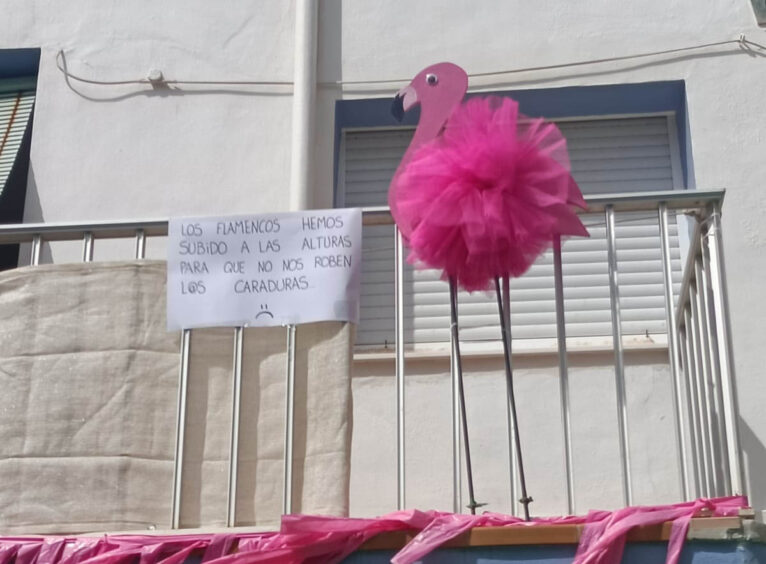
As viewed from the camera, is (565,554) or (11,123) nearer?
(565,554)

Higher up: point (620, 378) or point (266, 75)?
point (266, 75)

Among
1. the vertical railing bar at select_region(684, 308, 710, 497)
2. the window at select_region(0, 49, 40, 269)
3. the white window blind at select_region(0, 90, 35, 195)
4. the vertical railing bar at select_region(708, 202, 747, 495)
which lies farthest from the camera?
the white window blind at select_region(0, 90, 35, 195)

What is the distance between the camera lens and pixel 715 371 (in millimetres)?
3906

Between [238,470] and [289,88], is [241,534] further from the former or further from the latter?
[289,88]

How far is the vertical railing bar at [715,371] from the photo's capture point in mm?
3881

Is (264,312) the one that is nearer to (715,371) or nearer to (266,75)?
(715,371)

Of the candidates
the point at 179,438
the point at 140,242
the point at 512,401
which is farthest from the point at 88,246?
the point at 512,401

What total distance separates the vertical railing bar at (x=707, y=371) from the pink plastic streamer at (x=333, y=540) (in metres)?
0.45

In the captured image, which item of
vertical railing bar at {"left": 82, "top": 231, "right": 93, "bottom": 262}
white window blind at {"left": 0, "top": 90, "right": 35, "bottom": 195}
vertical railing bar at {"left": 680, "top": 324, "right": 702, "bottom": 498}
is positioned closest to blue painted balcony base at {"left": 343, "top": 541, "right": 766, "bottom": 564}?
vertical railing bar at {"left": 680, "top": 324, "right": 702, "bottom": 498}

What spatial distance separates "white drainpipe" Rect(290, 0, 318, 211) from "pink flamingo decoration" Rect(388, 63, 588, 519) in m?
2.02

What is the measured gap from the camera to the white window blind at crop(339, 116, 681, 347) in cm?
594

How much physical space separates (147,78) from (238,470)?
312 centimetres

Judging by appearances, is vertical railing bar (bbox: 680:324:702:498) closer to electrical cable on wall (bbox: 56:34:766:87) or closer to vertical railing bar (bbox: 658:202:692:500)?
vertical railing bar (bbox: 658:202:692:500)

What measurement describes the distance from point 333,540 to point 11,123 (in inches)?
159
